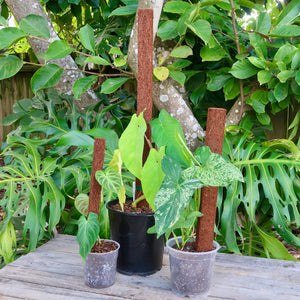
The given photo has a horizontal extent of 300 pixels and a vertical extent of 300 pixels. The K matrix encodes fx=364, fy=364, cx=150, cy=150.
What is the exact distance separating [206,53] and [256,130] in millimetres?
546

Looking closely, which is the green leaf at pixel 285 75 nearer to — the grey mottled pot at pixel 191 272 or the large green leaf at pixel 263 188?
the large green leaf at pixel 263 188

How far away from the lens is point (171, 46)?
5.85ft

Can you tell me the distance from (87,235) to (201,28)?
Answer: 0.97 m

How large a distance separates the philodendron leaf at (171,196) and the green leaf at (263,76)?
0.91m

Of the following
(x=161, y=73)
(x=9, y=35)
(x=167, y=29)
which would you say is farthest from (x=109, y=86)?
(x=9, y=35)

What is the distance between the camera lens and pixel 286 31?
1582 millimetres

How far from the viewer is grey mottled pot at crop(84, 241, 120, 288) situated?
36.4 inches

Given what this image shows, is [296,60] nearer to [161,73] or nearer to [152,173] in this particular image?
[161,73]

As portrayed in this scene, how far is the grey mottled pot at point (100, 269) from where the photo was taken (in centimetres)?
93

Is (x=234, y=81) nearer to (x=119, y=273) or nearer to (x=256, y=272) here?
(x=256, y=272)

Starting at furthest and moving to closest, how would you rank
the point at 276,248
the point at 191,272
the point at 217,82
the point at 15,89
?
the point at 15,89 → the point at 217,82 → the point at 276,248 → the point at 191,272

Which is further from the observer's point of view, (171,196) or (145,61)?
(145,61)

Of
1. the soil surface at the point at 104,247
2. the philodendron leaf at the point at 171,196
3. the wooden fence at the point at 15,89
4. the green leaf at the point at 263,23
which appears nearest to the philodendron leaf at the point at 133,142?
the philodendron leaf at the point at 171,196

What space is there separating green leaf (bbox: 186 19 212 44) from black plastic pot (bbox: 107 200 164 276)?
2.60 feet
